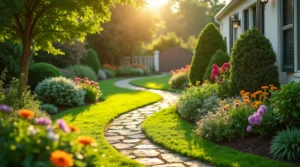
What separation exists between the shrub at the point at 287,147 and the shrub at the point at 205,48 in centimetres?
809

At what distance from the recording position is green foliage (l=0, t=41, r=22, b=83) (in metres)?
13.3

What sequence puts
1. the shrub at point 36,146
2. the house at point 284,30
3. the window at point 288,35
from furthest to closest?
the window at point 288,35
the house at point 284,30
the shrub at point 36,146

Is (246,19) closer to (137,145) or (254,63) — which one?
(254,63)

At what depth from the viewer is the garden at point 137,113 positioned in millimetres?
2770

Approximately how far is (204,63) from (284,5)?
16.4 ft

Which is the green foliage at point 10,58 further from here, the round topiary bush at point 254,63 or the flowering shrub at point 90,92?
the round topiary bush at point 254,63

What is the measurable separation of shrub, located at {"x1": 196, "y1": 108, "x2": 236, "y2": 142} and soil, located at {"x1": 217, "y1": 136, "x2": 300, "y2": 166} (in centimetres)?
13

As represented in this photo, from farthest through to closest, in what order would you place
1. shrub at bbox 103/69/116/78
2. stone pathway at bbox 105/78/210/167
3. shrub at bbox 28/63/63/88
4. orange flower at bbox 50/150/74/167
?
shrub at bbox 103/69/116/78 → shrub at bbox 28/63/63/88 → stone pathway at bbox 105/78/210/167 → orange flower at bbox 50/150/74/167

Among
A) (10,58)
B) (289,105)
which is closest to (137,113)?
(289,105)

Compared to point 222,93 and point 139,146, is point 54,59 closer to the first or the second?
point 222,93

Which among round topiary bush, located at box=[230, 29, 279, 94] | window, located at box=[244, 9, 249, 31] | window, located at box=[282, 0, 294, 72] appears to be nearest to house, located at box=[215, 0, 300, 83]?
window, located at box=[282, 0, 294, 72]

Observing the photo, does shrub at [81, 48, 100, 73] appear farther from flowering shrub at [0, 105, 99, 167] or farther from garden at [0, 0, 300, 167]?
flowering shrub at [0, 105, 99, 167]


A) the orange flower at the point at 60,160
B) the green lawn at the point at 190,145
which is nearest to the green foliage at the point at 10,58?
the green lawn at the point at 190,145

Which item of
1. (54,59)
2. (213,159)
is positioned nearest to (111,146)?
(213,159)
